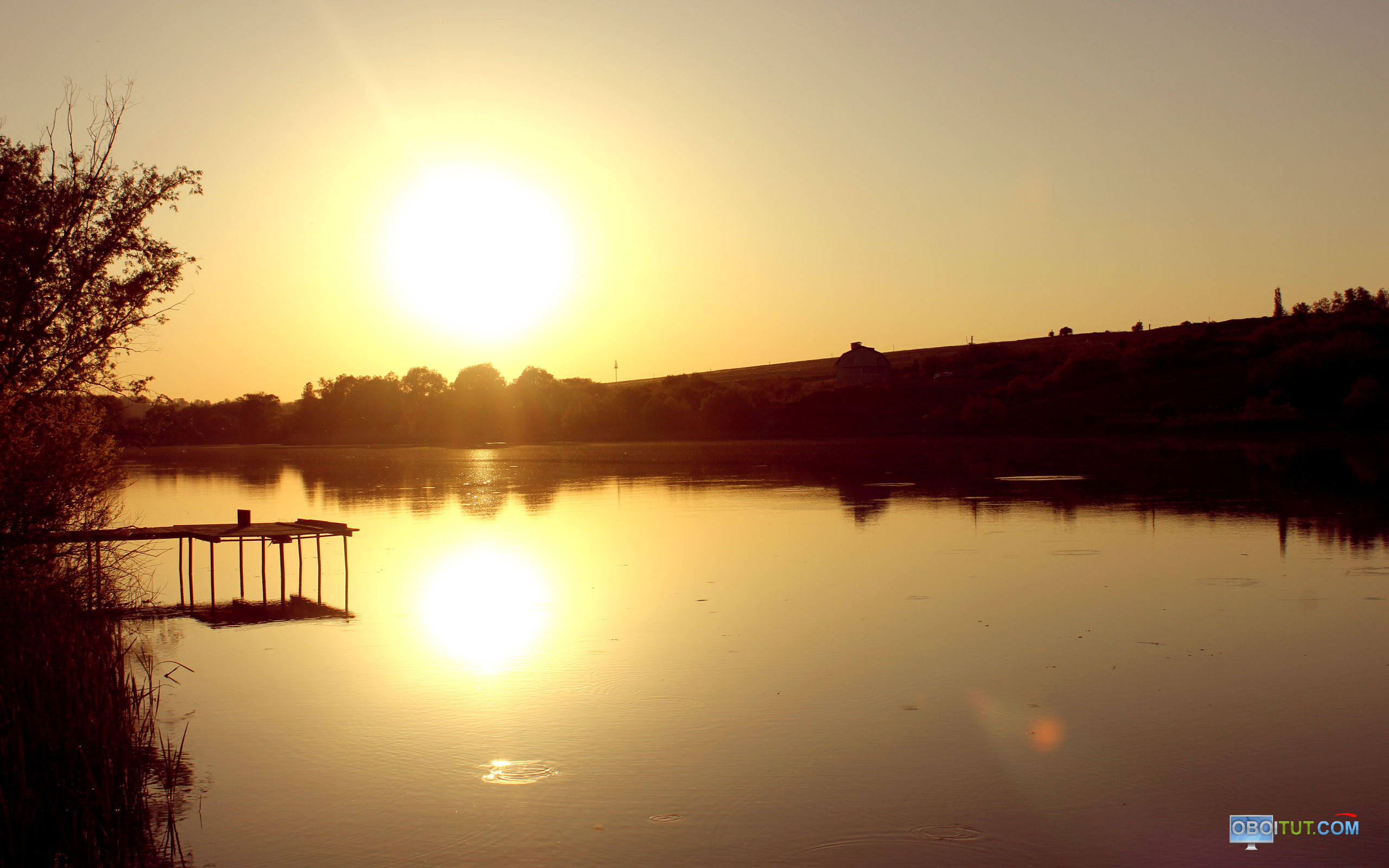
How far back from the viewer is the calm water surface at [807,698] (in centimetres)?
788

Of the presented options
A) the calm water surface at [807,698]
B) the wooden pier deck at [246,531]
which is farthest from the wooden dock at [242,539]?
the calm water surface at [807,698]

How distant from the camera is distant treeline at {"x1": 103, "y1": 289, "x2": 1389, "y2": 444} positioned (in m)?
74.6

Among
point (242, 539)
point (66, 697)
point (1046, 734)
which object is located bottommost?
point (1046, 734)

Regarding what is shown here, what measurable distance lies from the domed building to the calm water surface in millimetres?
97191

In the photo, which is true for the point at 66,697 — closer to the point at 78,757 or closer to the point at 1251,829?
the point at 78,757

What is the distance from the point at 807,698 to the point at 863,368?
115 m

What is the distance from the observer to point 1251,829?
765cm

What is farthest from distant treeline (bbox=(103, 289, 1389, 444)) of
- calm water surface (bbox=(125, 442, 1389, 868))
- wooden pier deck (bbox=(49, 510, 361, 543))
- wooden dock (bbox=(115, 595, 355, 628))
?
wooden dock (bbox=(115, 595, 355, 628))

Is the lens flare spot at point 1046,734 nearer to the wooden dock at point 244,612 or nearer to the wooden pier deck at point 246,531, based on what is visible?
the wooden dock at point 244,612

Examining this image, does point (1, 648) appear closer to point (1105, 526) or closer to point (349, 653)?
point (349, 653)

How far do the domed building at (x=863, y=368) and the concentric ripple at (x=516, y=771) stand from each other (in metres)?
114

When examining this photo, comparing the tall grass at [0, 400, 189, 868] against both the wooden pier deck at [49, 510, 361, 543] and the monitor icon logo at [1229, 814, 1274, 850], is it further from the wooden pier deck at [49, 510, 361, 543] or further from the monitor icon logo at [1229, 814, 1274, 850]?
the monitor icon logo at [1229, 814, 1274, 850]

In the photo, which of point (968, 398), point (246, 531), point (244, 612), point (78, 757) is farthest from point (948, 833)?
point (968, 398)

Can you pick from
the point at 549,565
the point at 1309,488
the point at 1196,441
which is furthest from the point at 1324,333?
the point at 549,565
